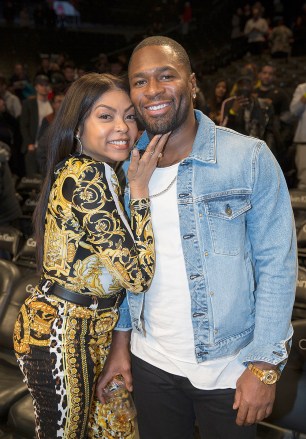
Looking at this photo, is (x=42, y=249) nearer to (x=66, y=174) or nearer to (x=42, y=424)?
(x=66, y=174)

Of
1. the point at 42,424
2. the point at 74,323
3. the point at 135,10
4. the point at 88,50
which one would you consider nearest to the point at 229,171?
the point at 74,323

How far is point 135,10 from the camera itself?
1625cm

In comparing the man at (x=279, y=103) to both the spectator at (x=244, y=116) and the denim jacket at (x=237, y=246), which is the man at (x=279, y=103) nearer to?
the spectator at (x=244, y=116)

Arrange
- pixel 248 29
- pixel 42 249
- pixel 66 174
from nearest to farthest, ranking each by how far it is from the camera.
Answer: pixel 66 174, pixel 42 249, pixel 248 29

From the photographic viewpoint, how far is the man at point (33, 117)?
717 centimetres

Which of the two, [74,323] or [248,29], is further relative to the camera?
[248,29]

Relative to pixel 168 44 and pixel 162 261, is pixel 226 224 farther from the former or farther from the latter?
pixel 168 44

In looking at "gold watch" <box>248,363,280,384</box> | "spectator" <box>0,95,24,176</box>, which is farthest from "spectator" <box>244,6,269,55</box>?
"gold watch" <box>248,363,280,384</box>

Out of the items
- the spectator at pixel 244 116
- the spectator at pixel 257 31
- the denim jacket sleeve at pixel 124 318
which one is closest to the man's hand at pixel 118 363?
the denim jacket sleeve at pixel 124 318

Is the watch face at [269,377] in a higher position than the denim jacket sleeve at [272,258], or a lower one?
lower

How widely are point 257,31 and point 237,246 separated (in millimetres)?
12207

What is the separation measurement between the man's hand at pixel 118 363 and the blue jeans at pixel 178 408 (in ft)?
0.28

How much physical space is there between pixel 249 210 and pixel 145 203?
316 millimetres

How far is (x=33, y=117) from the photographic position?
7309mm
